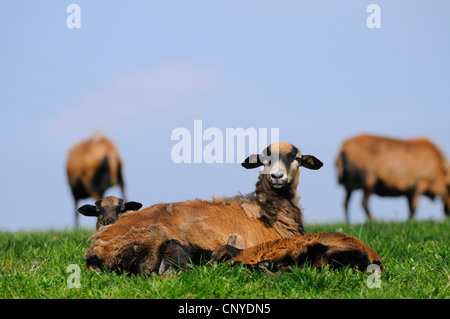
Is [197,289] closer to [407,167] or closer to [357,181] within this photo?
[357,181]

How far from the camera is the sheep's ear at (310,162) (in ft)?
20.7

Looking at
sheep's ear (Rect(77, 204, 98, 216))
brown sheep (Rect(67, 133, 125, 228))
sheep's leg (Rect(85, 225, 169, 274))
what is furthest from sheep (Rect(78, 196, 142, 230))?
brown sheep (Rect(67, 133, 125, 228))

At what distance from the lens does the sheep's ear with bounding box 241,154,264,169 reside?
6223 millimetres

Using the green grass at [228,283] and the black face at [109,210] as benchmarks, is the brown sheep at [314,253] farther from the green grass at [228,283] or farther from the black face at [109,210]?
the black face at [109,210]

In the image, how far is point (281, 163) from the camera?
5.99 m

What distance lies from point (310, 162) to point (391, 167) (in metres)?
14.1

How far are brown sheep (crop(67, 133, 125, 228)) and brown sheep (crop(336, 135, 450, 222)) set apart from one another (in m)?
7.96

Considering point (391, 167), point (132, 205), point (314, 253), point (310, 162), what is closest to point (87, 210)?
point (132, 205)

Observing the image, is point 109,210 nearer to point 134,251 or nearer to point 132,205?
point 132,205

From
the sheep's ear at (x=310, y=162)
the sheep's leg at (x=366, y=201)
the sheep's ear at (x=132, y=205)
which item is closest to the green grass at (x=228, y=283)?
the sheep's ear at (x=132, y=205)
